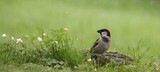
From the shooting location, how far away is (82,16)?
15516 mm

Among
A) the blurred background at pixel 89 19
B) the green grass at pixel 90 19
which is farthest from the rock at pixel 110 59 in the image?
the blurred background at pixel 89 19

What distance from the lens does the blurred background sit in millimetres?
13119

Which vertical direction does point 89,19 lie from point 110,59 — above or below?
above

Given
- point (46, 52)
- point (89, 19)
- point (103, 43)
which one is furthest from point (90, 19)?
point (46, 52)

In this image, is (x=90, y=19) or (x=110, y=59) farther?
(x=90, y=19)

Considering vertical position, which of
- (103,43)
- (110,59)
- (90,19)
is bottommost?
(110,59)

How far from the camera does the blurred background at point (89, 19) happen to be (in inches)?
516

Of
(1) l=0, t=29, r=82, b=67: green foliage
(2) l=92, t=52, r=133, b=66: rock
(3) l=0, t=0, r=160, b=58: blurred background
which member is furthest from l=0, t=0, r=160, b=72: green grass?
(1) l=0, t=29, r=82, b=67: green foliage

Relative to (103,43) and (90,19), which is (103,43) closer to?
(103,43)

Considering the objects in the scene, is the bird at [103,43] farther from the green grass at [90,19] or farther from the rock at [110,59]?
the green grass at [90,19]

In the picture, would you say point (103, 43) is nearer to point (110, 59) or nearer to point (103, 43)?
point (103, 43)

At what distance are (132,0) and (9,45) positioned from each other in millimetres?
11631

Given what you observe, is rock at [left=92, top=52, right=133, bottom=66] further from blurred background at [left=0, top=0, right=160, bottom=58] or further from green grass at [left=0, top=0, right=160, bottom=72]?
blurred background at [left=0, top=0, right=160, bottom=58]

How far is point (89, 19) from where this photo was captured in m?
15.4
